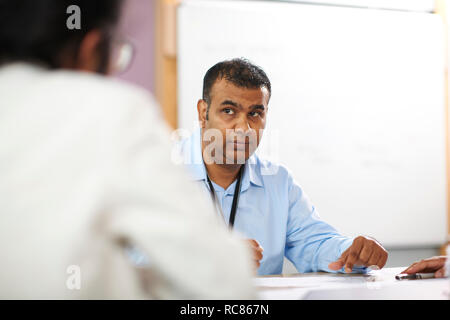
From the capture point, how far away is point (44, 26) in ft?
1.80

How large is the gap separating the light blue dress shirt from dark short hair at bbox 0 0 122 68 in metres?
1.05

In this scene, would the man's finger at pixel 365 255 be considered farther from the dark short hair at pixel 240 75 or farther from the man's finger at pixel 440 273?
the dark short hair at pixel 240 75

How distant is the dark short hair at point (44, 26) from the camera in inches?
21.5

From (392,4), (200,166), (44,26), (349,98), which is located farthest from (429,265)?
(392,4)

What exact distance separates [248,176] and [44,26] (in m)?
1.23

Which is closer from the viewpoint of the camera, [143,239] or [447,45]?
[143,239]

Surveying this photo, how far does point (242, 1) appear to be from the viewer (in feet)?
8.79

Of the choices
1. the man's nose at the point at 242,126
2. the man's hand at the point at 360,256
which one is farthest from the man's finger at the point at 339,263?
the man's nose at the point at 242,126

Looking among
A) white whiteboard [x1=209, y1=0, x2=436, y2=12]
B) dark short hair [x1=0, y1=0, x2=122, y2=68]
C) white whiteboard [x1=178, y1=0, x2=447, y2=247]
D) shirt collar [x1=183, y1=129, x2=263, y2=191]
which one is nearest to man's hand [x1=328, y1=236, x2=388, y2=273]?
shirt collar [x1=183, y1=129, x2=263, y2=191]
